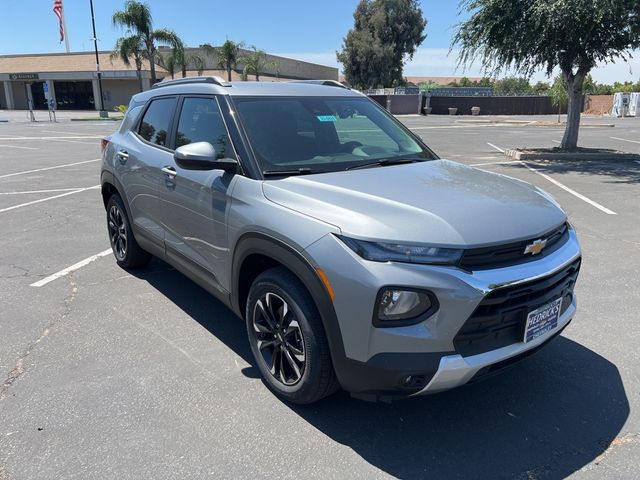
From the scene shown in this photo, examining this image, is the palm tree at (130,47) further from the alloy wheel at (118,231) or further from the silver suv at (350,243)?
the silver suv at (350,243)

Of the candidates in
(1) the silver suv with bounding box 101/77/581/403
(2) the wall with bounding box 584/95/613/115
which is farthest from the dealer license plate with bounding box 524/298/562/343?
(2) the wall with bounding box 584/95/613/115

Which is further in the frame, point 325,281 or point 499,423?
point 499,423

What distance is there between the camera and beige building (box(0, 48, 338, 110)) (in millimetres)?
53594

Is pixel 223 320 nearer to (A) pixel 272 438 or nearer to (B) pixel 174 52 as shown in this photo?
(A) pixel 272 438

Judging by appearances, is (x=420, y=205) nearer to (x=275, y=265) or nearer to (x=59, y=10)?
(x=275, y=265)

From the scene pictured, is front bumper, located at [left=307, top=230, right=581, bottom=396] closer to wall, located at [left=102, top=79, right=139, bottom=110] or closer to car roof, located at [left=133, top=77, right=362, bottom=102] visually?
car roof, located at [left=133, top=77, right=362, bottom=102]

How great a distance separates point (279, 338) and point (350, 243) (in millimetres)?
881

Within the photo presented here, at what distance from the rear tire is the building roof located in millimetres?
52031

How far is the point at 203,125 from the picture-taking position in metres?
3.86

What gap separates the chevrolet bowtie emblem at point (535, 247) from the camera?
8.76ft

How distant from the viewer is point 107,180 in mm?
5426

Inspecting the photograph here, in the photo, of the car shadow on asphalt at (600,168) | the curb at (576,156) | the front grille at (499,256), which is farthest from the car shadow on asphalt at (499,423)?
the curb at (576,156)

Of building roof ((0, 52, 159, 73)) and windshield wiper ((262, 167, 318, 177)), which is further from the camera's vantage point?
building roof ((0, 52, 159, 73))

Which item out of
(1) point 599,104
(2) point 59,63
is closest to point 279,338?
(1) point 599,104
